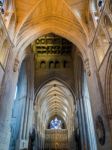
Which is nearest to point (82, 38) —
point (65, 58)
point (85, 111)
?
point (85, 111)

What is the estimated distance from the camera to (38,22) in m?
10.0

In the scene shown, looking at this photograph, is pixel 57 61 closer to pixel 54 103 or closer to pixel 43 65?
pixel 43 65

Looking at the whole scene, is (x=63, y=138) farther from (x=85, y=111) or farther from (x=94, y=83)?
(x=94, y=83)

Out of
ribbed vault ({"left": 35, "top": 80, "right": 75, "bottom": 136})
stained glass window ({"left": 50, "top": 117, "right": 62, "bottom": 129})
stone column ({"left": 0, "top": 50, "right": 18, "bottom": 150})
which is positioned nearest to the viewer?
stone column ({"left": 0, "top": 50, "right": 18, "bottom": 150})

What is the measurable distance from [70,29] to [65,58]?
706 cm

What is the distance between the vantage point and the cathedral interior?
6.40 metres

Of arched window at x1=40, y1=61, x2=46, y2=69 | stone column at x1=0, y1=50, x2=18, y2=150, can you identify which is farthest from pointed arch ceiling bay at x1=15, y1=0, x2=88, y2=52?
arched window at x1=40, y1=61, x2=46, y2=69

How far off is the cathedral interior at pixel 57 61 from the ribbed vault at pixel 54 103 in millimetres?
2229

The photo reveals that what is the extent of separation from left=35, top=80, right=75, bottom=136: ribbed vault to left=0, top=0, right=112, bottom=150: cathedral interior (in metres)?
2.23

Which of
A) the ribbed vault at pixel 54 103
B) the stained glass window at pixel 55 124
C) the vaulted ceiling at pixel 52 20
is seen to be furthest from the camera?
→ the stained glass window at pixel 55 124

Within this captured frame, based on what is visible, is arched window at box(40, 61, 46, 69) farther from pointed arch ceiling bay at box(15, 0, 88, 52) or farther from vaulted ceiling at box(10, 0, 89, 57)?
pointed arch ceiling bay at box(15, 0, 88, 52)

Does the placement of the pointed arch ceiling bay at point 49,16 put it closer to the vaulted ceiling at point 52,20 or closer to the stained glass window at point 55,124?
the vaulted ceiling at point 52,20

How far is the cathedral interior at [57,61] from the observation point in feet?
21.0

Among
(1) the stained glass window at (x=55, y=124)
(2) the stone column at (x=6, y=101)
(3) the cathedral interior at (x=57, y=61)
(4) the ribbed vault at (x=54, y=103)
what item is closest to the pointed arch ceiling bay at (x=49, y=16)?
(3) the cathedral interior at (x=57, y=61)
